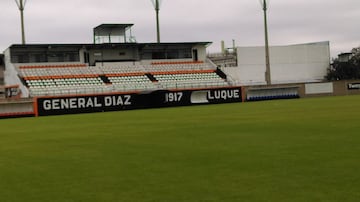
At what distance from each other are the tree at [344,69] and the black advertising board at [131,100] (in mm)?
28862

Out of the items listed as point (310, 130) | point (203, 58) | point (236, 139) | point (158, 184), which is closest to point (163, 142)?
point (236, 139)

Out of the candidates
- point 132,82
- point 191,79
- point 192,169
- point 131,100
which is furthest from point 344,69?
point 192,169

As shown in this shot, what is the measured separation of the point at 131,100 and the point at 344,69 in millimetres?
42209

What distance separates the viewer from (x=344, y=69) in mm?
79312

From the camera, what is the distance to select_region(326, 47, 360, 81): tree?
78.2 metres

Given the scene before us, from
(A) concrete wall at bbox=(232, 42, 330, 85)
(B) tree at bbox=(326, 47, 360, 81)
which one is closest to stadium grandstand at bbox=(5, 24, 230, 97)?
(A) concrete wall at bbox=(232, 42, 330, 85)

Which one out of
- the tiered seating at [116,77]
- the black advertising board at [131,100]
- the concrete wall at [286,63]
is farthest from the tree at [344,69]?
the black advertising board at [131,100]

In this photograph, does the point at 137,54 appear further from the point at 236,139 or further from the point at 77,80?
the point at 236,139

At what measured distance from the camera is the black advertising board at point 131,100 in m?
45.2

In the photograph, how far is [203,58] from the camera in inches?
2662

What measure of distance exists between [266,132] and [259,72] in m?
58.5

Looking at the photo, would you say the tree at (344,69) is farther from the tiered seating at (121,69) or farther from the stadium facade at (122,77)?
the tiered seating at (121,69)

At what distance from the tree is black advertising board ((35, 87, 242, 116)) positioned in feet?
94.7

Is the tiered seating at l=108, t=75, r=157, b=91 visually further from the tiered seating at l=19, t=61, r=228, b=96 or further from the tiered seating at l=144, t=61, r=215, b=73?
the tiered seating at l=144, t=61, r=215, b=73
